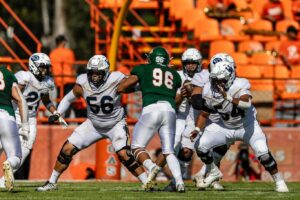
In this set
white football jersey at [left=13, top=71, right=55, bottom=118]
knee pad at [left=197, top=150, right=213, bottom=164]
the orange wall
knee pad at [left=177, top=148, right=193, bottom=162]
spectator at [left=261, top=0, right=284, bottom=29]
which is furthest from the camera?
spectator at [left=261, top=0, right=284, bottom=29]

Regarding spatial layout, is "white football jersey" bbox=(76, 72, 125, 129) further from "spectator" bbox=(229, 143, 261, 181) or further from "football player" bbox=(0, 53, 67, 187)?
"spectator" bbox=(229, 143, 261, 181)

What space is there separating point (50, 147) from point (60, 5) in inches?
931

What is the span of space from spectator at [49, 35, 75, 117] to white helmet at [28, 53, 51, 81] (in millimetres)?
4158

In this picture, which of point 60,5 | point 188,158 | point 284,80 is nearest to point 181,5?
point 284,80

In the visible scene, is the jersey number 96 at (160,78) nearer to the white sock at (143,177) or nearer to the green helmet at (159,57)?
the green helmet at (159,57)

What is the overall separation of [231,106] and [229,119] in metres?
0.23

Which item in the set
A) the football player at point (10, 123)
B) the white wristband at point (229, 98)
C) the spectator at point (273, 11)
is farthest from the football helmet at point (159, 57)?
the spectator at point (273, 11)

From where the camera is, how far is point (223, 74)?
15.7 meters

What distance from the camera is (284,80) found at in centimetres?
2391

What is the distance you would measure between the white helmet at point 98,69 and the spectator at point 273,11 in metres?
11.6

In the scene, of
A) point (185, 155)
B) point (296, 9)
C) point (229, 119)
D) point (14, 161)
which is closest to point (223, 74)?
point (229, 119)

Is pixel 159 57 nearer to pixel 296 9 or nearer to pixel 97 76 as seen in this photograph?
pixel 97 76

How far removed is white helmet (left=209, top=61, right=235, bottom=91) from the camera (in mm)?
15742

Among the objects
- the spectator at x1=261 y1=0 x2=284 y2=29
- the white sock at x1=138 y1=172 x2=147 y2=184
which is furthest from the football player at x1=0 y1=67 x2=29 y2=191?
the spectator at x1=261 y1=0 x2=284 y2=29
